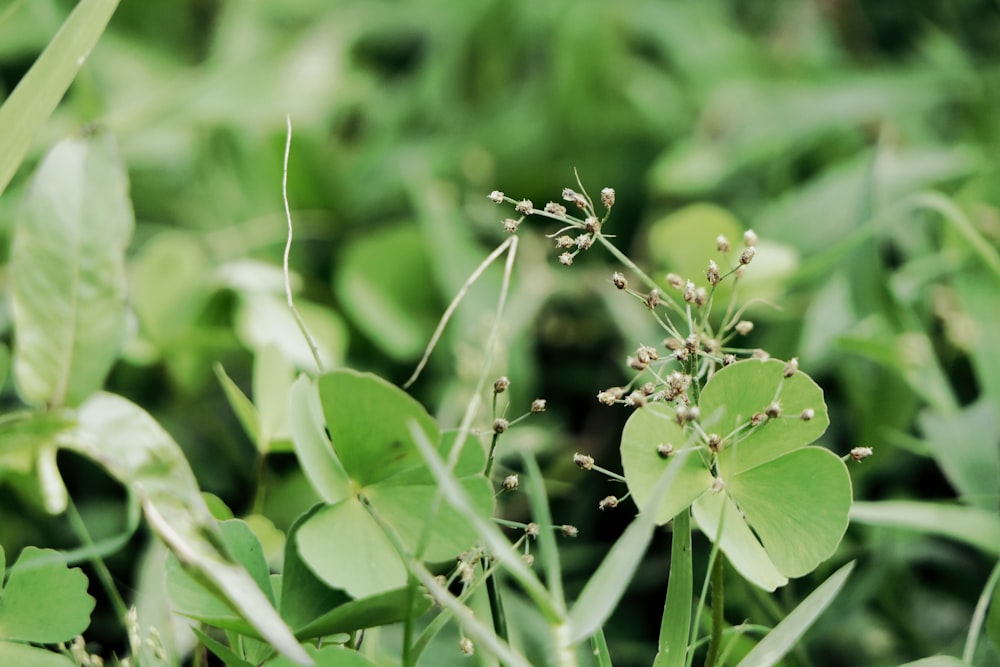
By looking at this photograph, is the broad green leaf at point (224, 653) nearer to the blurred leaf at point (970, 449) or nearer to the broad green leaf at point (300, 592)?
the broad green leaf at point (300, 592)

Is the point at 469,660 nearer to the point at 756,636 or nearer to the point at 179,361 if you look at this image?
the point at 756,636

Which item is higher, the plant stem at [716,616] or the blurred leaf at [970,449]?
the plant stem at [716,616]

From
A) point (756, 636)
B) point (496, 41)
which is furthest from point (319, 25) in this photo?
point (756, 636)

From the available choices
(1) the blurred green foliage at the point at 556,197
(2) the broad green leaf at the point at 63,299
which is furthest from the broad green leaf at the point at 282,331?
(2) the broad green leaf at the point at 63,299

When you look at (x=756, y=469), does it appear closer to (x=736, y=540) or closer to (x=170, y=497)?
(x=736, y=540)

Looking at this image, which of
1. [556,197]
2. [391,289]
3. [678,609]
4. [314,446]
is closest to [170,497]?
[314,446]

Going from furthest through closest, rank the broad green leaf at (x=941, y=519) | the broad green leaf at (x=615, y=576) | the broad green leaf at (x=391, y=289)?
the broad green leaf at (x=391, y=289) → the broad green leaf at (x=941, y=519) → the broad green leaf at (x=615, y=576)

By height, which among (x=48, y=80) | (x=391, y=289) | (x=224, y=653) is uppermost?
(x=48, y=80)

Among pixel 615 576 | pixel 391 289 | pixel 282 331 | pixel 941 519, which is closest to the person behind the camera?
pixel 615 576
